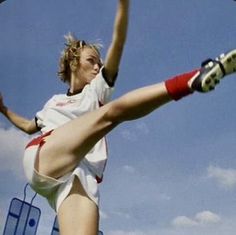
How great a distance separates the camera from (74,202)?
10.7 feet

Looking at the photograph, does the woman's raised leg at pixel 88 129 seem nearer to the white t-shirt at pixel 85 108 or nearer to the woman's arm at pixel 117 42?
the white t-shirt at pixel 85 108

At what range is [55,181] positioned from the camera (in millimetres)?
3285

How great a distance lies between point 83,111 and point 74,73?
50cm

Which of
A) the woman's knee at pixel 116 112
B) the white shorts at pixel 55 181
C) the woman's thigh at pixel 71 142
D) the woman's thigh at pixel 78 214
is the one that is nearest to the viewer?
the woman's knee at pixel 116 112

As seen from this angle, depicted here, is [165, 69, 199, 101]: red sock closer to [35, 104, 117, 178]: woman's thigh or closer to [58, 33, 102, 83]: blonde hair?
[35, 104, 117, 178]: woman's thigh

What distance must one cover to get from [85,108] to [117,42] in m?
0.48

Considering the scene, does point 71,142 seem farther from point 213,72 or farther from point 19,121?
point 19,121

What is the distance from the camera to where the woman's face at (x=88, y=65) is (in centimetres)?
390

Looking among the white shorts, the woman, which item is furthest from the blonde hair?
the white shorts

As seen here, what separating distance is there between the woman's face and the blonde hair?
0.05 metres

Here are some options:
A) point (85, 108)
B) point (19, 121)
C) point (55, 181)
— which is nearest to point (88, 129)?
point (55, 181)

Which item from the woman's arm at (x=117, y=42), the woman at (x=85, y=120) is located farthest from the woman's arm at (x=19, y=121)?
the woman's arm at (x=117, y=42)

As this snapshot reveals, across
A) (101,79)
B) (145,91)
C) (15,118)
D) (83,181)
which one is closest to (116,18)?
(101,79)

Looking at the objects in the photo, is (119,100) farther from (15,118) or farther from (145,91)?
(15,118)
